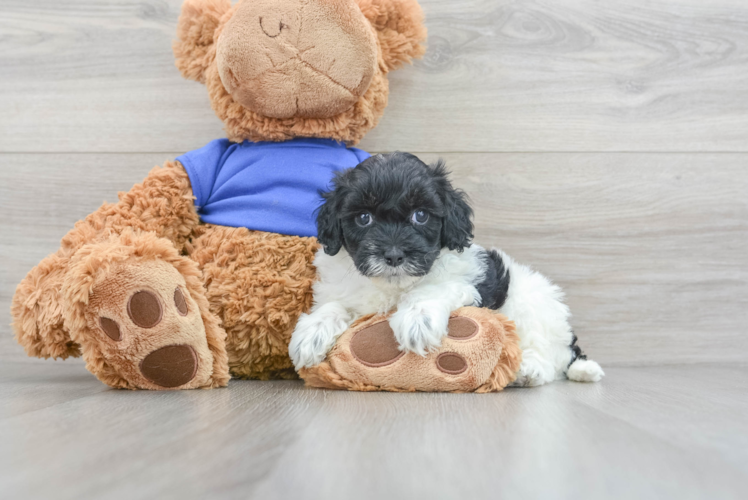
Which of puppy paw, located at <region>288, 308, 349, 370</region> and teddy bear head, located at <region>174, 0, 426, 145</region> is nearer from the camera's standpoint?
puppy paw, located at <region>288, 308, 349, 370</region>

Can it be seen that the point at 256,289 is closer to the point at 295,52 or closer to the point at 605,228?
the point at 295,52

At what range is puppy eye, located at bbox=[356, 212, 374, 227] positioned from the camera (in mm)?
1448

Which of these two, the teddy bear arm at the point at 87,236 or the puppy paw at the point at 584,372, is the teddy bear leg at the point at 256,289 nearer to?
the teddy bear arm at the point at 87,236

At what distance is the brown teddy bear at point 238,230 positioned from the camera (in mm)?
1361

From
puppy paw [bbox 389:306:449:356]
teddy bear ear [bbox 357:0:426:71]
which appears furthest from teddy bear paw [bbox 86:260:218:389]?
teddy bear ear [bbox 357:0:426:71]

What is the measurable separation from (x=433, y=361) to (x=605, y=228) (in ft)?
3.74

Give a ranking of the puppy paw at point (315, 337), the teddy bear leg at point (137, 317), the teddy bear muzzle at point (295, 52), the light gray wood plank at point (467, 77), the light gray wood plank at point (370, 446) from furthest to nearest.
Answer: the light gray wood plank at point (467, 77) → the teddy bear muzzle at point (295, 52) → the puppy paw at point (315, 337) → the teddy bear leg at point (137, 317) → the light gray wood plank at point (370, 446)

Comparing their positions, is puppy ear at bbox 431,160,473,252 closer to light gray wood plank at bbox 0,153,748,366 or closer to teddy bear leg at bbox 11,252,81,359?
light gray wood plank at bbox 0,153,748,366

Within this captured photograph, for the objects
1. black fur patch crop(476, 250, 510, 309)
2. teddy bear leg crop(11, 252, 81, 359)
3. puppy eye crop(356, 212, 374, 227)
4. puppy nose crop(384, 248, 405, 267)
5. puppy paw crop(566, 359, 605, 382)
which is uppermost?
puppy eye crop(356, 212, 374, 227)

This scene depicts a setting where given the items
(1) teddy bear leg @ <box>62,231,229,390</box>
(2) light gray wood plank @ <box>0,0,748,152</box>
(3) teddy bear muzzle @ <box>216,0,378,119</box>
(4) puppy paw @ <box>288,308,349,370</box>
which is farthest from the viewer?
(2) light gray wood plank @ <box>0,0,748,152</box>

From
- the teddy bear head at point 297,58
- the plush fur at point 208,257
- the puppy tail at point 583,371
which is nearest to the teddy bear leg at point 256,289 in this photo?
the plush fur at point 208,257

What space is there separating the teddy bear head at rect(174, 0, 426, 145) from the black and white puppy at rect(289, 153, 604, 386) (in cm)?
28

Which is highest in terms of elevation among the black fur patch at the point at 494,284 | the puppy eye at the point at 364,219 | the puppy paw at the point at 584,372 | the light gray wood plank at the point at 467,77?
the light gray wood plank at the point at 467,77

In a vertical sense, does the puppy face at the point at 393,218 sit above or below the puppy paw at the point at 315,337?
above
